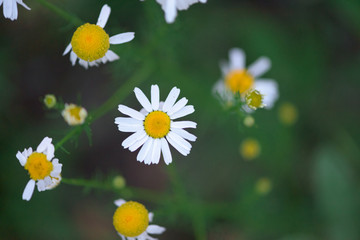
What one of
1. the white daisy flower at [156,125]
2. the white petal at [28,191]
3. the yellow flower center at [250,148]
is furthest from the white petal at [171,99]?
the yellow flower center at [250,148]

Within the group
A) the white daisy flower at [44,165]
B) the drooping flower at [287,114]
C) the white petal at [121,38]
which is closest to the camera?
the white daisy flower at [44,165]

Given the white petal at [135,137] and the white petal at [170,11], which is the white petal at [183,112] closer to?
the white petal at [135,137]

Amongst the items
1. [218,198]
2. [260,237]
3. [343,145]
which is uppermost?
[343,145]

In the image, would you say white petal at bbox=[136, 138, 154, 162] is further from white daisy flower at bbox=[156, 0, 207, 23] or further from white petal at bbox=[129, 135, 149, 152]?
white daisy flower at bbox=[156, 0, 207, 23]

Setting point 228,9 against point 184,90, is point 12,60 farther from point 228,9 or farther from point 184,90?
point 228,9

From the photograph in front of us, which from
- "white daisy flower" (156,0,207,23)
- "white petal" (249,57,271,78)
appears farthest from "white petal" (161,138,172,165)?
"white petal" (249,57,271,78)

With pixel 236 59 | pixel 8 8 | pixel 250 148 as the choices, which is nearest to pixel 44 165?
pixel 8 8

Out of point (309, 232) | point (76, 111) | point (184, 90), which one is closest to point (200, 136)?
point (184, 90)
